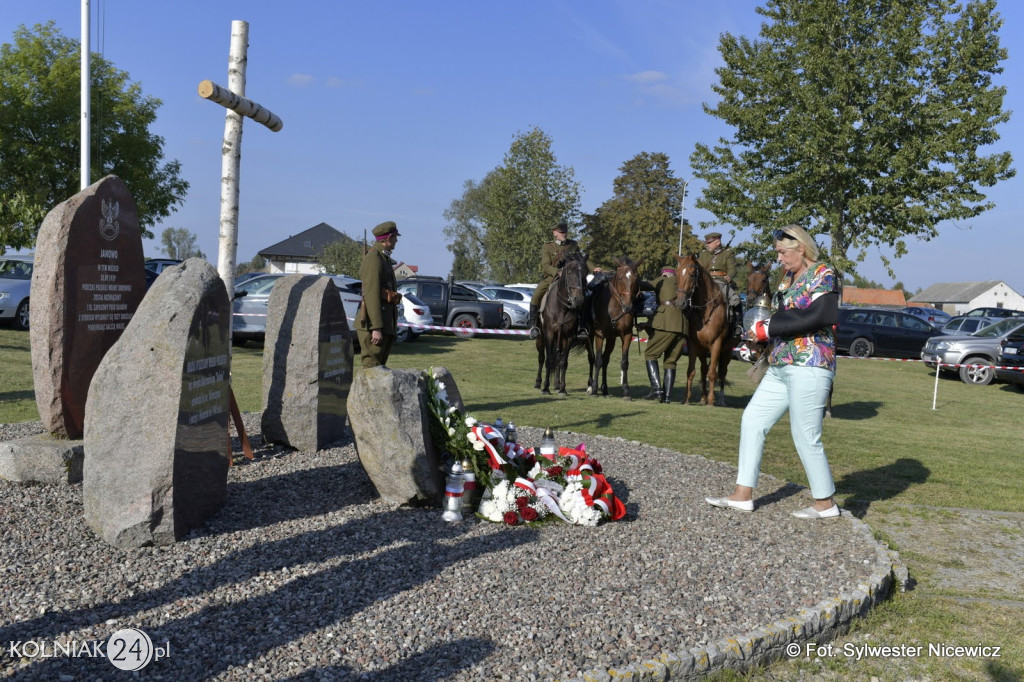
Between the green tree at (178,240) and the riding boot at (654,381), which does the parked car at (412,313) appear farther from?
the green tree at (178,240)

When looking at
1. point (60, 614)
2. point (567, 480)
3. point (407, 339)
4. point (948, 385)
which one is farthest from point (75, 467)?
point (948, 385)

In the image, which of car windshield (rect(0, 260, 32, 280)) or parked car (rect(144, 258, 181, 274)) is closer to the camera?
car windshield (rect(0, 260, 32, 280))

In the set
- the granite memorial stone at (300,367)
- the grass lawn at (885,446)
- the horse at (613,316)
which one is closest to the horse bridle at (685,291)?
the horse at (613,316)

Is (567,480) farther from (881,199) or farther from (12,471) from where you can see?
(881,199)

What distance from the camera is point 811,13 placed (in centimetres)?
3025

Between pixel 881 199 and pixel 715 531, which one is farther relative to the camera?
pixel 881 199

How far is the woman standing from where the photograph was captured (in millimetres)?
5701

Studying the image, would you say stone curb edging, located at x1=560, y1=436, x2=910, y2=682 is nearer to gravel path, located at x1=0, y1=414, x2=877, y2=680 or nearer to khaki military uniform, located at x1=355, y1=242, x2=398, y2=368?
gravel path, located at x1=0, y1=414, x2=877, y2=680

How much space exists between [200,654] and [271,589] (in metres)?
0.67

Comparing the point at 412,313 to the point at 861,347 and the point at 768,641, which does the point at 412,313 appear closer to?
the point at 861,347

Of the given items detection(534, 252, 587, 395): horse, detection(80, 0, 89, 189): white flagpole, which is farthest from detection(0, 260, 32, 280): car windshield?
detection(534, 252, 587, 395): horse

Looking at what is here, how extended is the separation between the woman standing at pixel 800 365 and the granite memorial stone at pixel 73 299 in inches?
192

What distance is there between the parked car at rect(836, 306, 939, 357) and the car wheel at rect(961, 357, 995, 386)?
5.22 meters

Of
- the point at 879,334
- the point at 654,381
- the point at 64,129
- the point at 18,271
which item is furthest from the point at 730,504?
the point at 64,129
